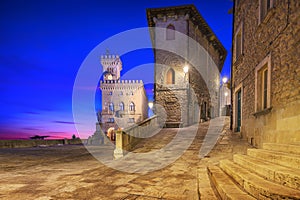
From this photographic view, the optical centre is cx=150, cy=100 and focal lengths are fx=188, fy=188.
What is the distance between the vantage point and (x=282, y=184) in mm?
2471

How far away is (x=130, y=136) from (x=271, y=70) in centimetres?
600

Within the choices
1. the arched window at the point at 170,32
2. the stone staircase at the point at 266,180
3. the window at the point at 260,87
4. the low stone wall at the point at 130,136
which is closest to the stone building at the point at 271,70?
the window at the point at 260,87

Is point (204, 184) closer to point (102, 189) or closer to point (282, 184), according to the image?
point (282, 184)

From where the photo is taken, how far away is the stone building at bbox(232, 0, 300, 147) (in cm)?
429

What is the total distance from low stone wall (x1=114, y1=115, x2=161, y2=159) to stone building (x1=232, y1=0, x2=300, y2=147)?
16.1 ft

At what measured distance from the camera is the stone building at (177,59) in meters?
16.5

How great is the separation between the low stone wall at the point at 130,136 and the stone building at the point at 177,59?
587 centimetres

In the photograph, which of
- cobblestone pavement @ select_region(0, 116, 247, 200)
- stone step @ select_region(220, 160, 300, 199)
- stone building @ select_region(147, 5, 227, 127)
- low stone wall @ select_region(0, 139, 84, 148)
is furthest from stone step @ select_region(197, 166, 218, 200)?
low stone wall @ select_region(0, 139, 84, 148)

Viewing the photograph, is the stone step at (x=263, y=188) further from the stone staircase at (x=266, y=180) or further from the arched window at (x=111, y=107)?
the arched window at (x=111, y=107)

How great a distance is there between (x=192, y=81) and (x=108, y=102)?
77.0 feet

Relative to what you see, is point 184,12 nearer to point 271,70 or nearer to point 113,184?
point 271,70

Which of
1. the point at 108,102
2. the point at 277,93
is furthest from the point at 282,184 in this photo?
the point at 108,102

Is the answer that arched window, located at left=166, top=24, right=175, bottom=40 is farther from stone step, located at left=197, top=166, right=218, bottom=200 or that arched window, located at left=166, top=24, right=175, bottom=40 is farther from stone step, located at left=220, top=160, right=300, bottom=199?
stone step, located at left=220, top=160, right=300, bottom=199

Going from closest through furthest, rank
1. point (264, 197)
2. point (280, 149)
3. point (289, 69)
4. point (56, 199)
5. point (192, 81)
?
point (264, 197) → point (56, 199) → point (280, 149) → point (289, 69) → point (192, 81)
